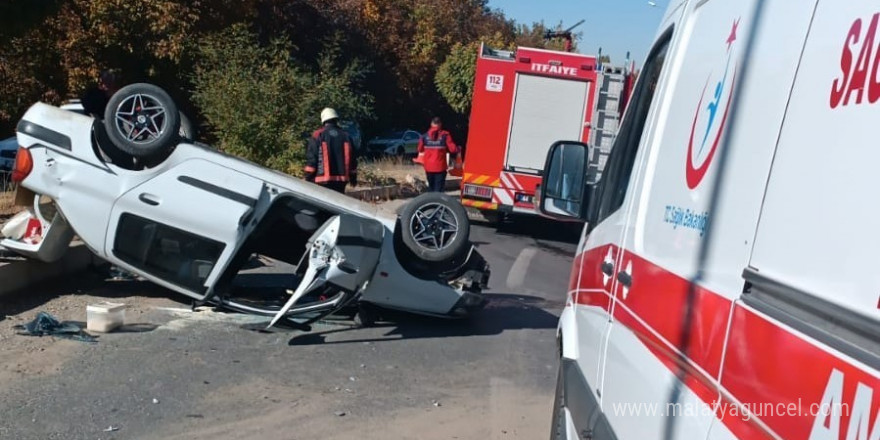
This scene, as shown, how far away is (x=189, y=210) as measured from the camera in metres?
7.31

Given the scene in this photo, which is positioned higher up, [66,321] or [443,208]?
[443,208]

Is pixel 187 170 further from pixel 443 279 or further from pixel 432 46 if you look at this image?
pixel 432 46

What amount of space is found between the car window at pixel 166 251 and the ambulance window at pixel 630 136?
4.11 meters

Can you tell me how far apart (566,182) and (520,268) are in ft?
25.1

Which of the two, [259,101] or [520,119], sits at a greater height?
[520,119]

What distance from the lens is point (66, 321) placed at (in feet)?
23.9

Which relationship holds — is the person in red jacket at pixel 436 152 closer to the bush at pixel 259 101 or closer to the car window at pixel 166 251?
the bush at pixel 259 101

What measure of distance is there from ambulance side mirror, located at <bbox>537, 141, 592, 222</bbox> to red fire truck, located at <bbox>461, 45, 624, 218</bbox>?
1104cm

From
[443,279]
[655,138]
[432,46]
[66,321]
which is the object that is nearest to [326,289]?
[443,279]

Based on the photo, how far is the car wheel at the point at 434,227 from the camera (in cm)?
763

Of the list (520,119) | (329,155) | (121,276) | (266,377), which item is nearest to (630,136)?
(266,377)

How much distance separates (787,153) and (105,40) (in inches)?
816

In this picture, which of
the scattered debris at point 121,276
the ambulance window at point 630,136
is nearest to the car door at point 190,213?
the scattered debris at point 121,276

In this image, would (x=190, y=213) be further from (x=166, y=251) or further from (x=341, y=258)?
(x=341, y=258)
